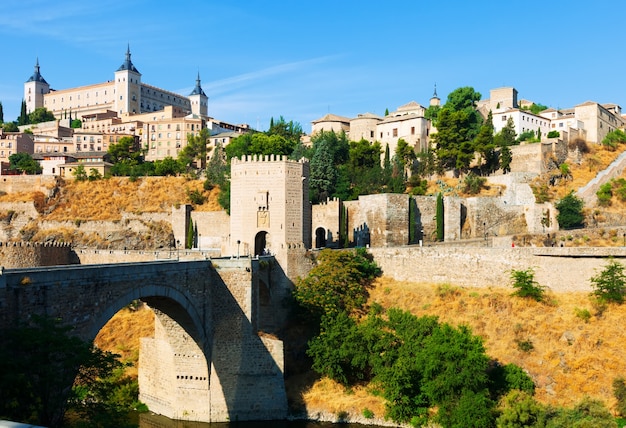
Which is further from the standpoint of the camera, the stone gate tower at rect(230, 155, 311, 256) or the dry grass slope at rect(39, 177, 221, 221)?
the dry grass slope at rect(39, 177, 221, 221)

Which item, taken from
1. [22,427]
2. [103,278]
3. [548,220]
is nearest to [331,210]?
[548,220]

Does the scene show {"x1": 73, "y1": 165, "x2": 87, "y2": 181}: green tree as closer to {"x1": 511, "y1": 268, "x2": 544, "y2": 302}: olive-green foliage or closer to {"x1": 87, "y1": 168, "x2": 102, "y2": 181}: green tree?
{"x1": 87, "y1": 168, "x2": 102, "y2": 181}: green tree

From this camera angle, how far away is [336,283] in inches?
1323

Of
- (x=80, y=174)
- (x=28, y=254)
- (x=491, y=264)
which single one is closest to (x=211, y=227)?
(x=28, y=254)

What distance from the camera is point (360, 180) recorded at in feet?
173

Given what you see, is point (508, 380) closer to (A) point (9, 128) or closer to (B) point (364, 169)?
(B) point (364, 169)

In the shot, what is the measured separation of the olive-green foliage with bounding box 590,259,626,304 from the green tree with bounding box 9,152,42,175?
65.3 metres

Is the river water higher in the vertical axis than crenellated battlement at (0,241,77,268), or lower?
lower

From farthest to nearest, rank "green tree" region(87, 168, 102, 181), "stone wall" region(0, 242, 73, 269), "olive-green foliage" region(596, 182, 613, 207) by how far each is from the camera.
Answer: "green tree" region(87, 168, 102, 181) → "olive-green foliage" region(596, 182, 613, 207) → "stone wall" region(0, 242, 73, 269)

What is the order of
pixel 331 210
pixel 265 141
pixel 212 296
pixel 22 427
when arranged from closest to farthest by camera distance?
pixel 22 427, pixel 212 296, pixel 331 210, pixel 265 141

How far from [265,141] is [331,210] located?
66.0 feet

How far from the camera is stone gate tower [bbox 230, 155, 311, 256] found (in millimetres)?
35500

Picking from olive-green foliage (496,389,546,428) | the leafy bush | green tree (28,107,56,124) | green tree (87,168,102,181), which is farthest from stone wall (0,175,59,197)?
green tree (28,107,56,124)

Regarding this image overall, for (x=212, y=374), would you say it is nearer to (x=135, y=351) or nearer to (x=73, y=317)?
(x=135, y=351)
